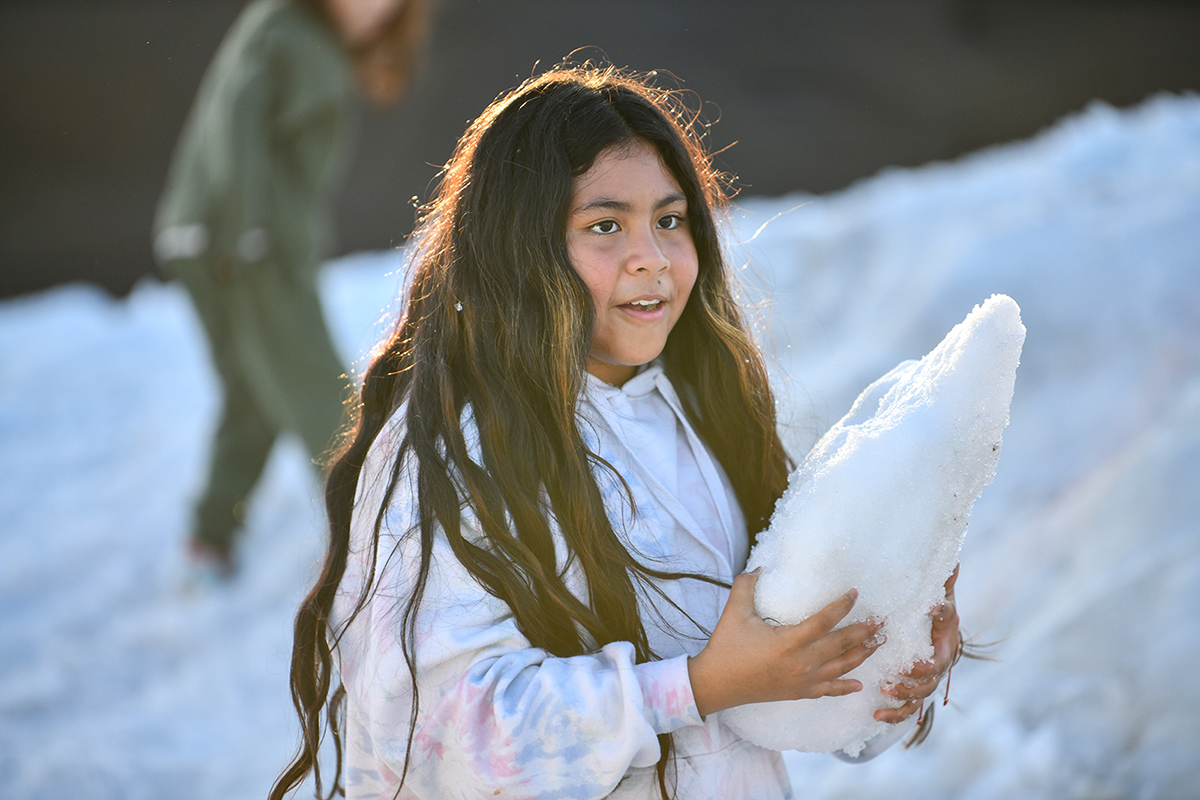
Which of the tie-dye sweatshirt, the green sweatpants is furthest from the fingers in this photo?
the green sweatpants

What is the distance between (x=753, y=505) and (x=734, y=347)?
7.8 inches

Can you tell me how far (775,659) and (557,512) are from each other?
0.26 m

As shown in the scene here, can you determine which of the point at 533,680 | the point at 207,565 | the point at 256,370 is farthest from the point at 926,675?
the point at 207,565

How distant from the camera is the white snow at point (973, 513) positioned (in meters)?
1.70

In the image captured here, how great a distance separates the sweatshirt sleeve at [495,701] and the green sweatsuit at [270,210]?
5.32ft

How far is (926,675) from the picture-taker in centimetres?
107

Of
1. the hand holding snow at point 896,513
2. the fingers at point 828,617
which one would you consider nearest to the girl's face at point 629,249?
the hand holding snow at point 896,513

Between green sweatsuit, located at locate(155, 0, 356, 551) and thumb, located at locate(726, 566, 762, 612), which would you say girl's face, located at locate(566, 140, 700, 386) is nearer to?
thumb, located at locate(726, 566, 762, 612)

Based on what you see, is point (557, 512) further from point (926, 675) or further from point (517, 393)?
point (926, 675)

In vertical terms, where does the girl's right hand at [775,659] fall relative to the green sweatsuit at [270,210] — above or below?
below

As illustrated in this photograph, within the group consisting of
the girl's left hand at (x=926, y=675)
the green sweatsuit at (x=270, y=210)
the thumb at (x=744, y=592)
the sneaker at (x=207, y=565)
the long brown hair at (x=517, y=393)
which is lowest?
the girl's left hand at (x=926, y=675)

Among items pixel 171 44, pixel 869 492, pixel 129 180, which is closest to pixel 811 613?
pixel 869 492

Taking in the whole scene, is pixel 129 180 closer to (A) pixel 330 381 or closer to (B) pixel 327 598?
(A) pixel 330 381

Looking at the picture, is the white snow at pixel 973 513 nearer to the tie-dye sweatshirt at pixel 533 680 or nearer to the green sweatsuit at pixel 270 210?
the tie-dye sweatshirt at pixel 533 680
